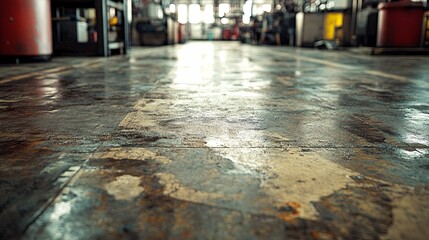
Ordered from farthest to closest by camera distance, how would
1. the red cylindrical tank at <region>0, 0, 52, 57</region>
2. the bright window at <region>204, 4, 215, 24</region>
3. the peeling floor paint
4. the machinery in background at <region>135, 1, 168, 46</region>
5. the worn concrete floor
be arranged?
the bright window at <region>204, 4, 215, 24</region> → the machinery in background at <region>135, 1, 168, 46</region> → the red cylindrical tank at <region>0, 0, 52, 57</region> → the peeling floor paint → the worn concrete floor

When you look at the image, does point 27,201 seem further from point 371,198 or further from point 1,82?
point 1,82

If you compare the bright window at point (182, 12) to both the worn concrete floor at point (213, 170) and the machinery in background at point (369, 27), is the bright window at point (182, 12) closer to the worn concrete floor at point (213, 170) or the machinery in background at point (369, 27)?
the machinery in background at point (369, 27)

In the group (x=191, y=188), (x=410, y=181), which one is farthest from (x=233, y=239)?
(x=410, y=181)

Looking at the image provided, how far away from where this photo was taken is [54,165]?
96 centimetres

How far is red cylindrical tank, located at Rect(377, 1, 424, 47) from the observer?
733 cm

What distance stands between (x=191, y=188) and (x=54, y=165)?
1.22 feet

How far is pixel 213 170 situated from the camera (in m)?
0.93

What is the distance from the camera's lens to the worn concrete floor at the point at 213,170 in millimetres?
663

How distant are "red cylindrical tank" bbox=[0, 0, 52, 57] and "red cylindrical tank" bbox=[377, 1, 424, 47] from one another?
6007 millimetres

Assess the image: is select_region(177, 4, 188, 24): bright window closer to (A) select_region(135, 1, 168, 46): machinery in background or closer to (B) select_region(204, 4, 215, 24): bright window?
(B) select_region(204, 4, 215, 24): bright window

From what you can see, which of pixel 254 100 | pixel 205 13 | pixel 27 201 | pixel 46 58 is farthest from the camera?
pixel 205 13

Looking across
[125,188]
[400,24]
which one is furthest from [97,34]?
[125,188]

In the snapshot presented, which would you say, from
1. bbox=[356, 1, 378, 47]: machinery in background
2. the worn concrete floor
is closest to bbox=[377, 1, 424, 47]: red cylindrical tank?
bbox=[356, 1, 378, 47]: machinery in background

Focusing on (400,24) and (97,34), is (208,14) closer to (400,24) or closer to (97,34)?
(400,24)
